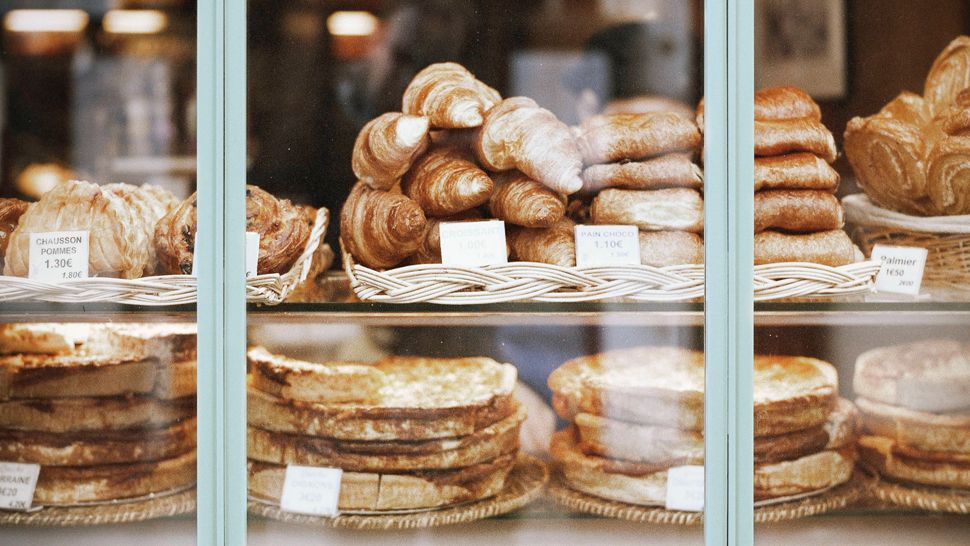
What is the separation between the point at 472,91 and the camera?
1.55 meters

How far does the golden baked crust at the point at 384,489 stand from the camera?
4.83ft

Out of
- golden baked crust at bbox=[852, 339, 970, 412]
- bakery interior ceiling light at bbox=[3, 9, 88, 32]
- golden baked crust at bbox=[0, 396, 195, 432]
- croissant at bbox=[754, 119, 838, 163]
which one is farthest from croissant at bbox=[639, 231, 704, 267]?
bakery interior ceiling light at bbox=[3, 9, 88, 32]

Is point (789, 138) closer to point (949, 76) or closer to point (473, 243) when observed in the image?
point (949, 76)

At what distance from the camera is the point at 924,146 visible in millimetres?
1618

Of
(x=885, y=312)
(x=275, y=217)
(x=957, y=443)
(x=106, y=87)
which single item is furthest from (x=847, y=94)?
(x=106, y=87)

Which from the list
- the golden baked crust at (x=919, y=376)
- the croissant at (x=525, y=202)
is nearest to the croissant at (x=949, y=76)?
the golden baked crust at (x=919, y=376)

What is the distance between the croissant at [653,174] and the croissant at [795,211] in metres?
0.12

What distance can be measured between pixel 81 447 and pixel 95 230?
15.0 inches

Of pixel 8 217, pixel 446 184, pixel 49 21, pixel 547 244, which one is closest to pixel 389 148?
pixel 446 184

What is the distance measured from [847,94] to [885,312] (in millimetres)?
627

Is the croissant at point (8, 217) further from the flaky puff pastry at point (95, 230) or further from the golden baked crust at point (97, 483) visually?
the golden baked crust at point (97, 483)

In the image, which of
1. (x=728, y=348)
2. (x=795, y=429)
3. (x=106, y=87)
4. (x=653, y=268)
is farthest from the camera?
(x=106, y=87)

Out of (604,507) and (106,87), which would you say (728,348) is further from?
(106,87)

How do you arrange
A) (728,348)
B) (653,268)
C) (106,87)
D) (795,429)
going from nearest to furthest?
(728,348)
(653,268)
(795,429)
(106,87)
